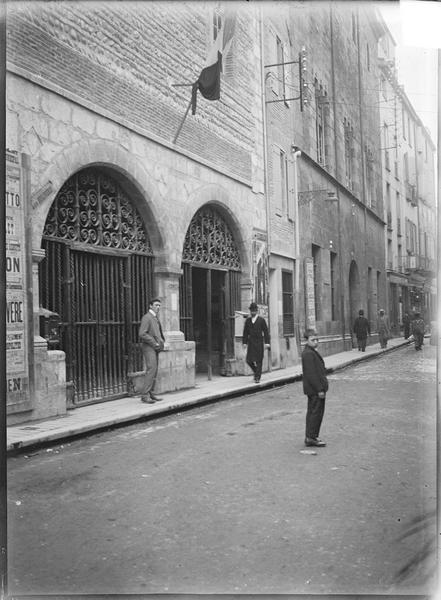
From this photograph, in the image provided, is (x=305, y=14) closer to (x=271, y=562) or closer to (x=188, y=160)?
(x=271, y=562)

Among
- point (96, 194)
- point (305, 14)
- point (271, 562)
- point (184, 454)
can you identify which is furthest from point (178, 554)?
point (96, 194)

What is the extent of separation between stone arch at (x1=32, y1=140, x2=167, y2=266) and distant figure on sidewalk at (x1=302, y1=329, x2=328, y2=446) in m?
3.48

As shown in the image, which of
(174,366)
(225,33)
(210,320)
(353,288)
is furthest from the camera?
(210,320)

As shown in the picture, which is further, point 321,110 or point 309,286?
point 309,286

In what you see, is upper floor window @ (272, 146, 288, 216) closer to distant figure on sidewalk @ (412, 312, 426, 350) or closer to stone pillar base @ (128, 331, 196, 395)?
stone pillar base @ (128, 331, 196, 395)

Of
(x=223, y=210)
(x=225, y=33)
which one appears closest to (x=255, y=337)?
(x=223, y=210)

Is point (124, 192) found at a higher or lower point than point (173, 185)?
lower

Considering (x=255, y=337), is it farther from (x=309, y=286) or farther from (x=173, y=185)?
(x=309, y=286)

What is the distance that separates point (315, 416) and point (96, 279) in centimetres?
444

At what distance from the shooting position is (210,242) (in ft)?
45.9

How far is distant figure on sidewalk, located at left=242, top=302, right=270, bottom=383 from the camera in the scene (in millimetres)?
13461

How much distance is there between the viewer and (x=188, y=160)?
1259cm

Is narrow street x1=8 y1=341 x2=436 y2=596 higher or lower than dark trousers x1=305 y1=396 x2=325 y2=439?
lower

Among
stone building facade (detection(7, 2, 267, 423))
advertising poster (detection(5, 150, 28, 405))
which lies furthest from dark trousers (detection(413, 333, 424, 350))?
advertising poster (detection(5, 150, 28, 405))
